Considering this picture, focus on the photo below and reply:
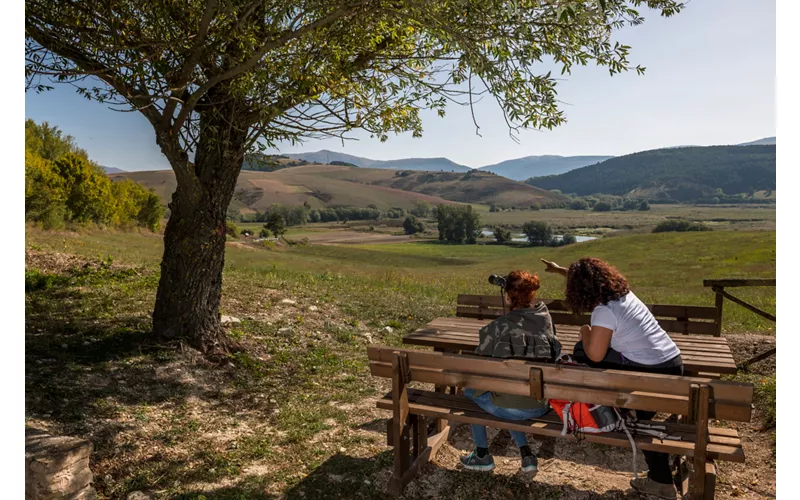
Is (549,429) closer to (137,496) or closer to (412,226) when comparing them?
(137,496)

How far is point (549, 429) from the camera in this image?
14.6 ft

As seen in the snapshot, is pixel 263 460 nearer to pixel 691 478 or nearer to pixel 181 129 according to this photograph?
pixel 691 478

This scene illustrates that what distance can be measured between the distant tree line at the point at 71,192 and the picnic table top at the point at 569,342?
33.0 meters

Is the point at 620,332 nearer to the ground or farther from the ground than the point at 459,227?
nearer to the ground

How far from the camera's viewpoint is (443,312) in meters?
14.1

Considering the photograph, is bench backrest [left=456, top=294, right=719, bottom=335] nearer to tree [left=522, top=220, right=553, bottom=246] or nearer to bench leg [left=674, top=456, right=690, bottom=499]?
bench leg [left=674, top=456, right=690, bottom=499]

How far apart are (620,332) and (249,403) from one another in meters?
5.06

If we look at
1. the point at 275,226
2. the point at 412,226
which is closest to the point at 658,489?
the point at 275,226

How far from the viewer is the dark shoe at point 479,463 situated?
5.23 m

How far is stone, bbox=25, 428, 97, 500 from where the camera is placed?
13.2ft

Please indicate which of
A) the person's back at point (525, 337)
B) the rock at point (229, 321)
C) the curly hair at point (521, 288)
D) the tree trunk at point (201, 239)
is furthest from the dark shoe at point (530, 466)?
the rock at point (229, 321)

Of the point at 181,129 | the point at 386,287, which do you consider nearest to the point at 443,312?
the point at 386,287

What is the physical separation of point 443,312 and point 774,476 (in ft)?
30.0

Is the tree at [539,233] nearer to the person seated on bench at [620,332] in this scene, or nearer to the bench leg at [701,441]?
the person seated on bench at [620,332]
